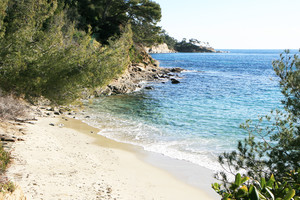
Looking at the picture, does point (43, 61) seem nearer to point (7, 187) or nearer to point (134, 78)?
point (7, 187)

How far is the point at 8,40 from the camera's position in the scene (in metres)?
10.0

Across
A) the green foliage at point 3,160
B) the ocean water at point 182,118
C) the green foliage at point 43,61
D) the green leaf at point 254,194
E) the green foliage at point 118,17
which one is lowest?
the ocean water at point 182,118

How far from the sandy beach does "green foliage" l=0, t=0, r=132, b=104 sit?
2.58 m

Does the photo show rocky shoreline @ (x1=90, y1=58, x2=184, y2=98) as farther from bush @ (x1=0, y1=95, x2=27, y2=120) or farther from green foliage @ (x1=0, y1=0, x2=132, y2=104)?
green foliage @ (x1=0, y1=0, x2=132, y2=104)

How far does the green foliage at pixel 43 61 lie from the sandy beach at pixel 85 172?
258 centimetres

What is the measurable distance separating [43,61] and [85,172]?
479 centimetres

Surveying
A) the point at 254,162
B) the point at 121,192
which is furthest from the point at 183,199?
the point at 254,162

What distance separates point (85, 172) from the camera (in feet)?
34.4

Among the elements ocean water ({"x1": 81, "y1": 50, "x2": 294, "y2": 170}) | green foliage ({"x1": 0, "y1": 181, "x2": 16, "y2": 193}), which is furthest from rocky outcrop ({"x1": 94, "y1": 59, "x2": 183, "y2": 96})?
green foliage ({"x1": 0, "y1": 181, "x2": 16, "y2": 193})

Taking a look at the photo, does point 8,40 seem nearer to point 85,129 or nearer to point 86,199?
point 86,199

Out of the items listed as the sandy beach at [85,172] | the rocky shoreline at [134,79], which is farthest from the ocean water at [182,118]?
the sandy beach at [85,172]

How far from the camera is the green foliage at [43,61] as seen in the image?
10.0 meters

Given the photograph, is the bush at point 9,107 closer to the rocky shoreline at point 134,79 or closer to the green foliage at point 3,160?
the green foliage at point 3,160

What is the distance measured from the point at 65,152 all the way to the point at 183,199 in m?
6.22
